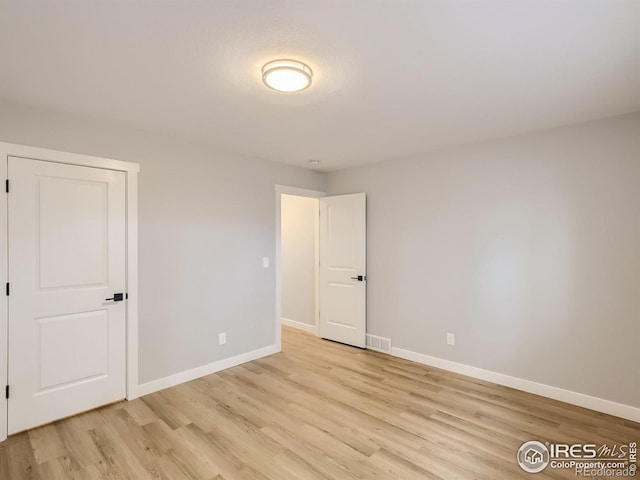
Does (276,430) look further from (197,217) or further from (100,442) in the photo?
(197,217)

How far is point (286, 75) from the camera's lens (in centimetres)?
196

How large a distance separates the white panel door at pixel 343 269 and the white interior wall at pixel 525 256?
0.26m

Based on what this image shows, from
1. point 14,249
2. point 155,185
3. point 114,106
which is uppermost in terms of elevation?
point 114,106

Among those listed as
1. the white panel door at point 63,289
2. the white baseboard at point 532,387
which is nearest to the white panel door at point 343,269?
the white baseboard at point 532,387

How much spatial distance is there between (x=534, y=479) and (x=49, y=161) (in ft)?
13.4

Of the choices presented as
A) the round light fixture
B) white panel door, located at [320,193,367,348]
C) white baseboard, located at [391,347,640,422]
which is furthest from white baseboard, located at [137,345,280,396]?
the round light fixture

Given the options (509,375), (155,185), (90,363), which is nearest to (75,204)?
(155,185)

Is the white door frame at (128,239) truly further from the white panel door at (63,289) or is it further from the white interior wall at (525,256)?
the white interior wall at (525,256)

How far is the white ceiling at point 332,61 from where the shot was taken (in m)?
1.52

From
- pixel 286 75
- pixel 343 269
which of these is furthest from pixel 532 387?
pixel 286 75

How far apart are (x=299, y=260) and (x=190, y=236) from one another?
2.34 metres

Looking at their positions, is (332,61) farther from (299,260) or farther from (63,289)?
(299,260)

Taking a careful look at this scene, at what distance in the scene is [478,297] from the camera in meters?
3.52

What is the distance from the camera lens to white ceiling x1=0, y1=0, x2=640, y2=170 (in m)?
1.52
